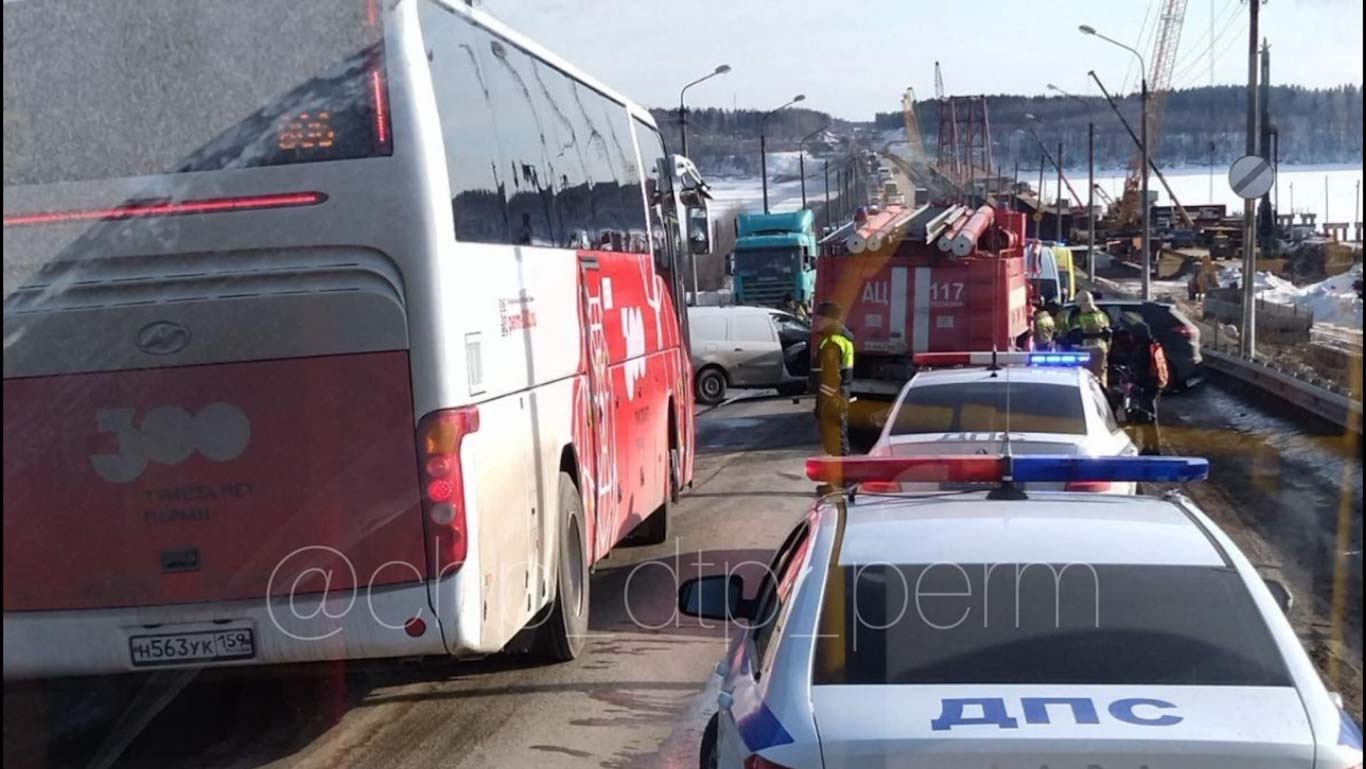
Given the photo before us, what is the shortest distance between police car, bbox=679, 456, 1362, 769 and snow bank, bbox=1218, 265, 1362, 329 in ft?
61.3

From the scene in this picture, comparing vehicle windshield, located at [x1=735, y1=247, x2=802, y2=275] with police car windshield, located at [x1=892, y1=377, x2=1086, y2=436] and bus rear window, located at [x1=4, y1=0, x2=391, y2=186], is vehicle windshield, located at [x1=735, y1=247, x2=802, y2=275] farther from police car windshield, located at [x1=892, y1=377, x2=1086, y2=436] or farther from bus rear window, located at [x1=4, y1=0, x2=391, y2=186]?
bus rear window, located at [x1=4, y1=0, x2=391, y2=186]

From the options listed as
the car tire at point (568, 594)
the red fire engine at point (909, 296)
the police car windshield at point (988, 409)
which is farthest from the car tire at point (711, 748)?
the red fire engine at point (909, 296)

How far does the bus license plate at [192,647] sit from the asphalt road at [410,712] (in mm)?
733

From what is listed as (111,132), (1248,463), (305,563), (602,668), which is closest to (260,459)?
(305,563)

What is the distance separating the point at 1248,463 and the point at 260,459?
13052 millimetres

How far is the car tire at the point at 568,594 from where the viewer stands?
27.0 ft

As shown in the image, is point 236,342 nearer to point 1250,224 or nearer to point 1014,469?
point 1014,469

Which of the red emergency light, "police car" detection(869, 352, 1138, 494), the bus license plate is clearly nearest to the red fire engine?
the red emergency light

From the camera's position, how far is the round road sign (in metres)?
21.2

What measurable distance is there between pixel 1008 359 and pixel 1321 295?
2224 cm

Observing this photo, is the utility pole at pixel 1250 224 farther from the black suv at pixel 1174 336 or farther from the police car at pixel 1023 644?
the police car at pixel 1023 644

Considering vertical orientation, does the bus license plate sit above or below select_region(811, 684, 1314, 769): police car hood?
below

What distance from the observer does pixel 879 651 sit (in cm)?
372

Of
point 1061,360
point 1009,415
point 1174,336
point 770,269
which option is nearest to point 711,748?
point 1009,415
